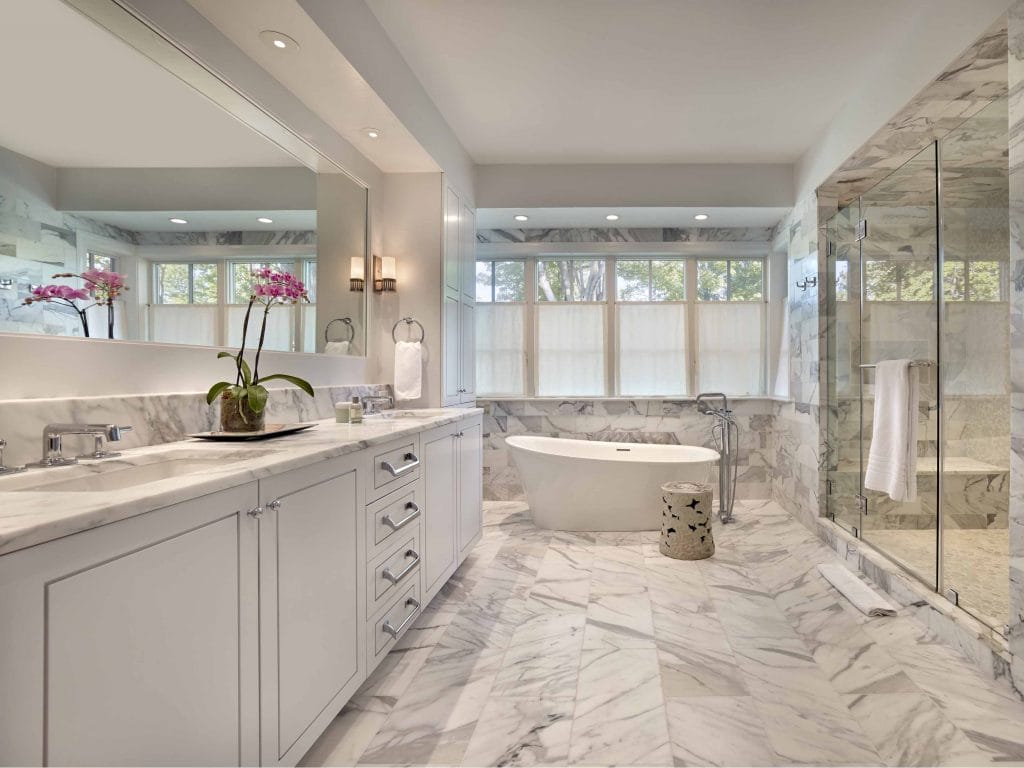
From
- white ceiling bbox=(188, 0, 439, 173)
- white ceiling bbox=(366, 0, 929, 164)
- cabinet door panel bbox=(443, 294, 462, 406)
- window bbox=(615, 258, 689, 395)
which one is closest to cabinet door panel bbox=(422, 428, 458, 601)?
cabinet door panel bbox=(443, 294, 462, 406)

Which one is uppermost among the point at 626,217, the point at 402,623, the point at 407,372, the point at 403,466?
the point at 626,217

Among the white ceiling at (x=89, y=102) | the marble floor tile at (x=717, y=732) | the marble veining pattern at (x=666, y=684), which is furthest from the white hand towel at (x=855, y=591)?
the white ceiling at (x=89, y=102)

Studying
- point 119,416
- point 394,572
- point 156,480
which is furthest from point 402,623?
point 119,416

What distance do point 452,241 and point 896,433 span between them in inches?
107

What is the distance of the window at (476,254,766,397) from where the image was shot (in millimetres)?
4832

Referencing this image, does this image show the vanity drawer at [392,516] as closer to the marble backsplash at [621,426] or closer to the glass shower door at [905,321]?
the glass shower door at [905,321]

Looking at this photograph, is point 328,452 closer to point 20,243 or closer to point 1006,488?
point 20,243

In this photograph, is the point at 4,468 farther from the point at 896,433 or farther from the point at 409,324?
the point at 896,433

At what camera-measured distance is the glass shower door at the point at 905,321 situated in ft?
8.53

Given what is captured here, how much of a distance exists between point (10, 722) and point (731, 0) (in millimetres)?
3053

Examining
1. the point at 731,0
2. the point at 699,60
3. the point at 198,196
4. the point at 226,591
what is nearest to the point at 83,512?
the point at 226,591

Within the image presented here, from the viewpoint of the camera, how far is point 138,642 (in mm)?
876

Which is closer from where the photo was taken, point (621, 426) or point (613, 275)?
point (621, 426)

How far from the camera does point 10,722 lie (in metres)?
0.68
